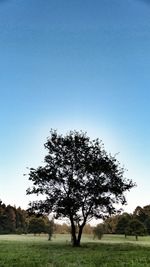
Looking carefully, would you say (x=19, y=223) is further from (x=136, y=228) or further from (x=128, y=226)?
(x=136, y=228)

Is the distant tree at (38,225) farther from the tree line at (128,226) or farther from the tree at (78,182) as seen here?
the tree at (78,182)

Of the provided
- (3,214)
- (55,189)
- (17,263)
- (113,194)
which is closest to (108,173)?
(113,194)

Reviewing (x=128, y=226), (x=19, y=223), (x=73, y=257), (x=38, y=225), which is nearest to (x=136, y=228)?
(x=128, y=226)

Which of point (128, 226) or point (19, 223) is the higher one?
point (19, 223)

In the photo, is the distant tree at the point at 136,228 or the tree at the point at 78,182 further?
the distant tree at the point at 136,228

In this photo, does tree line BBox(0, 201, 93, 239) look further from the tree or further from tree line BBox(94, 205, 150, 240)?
the tree

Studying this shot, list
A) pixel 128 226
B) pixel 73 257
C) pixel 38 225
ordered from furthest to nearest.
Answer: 1. pixel 38 225
2. pixel 128 226
3. pixel 73 257

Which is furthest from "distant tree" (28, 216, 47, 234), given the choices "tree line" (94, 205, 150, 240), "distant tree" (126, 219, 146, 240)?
"distant tree" (126, 219, 146, 240)

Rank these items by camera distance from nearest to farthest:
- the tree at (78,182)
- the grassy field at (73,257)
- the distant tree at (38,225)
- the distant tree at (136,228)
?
the grassy field at (73,257) < the tree at (78,182) < the distant tree at (136,228) < the distant tree at (38,225)

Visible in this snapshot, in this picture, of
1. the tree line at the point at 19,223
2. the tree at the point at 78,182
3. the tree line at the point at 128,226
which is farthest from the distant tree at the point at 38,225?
the tree at the point at 78,182

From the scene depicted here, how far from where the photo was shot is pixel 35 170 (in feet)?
179

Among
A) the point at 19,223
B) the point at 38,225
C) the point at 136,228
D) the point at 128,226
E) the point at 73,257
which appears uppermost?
the point at 19,223

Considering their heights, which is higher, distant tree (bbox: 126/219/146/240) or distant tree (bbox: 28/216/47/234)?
distant tree (bbox: 28/216/47/234)

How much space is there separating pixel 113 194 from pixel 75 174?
5676 mm
